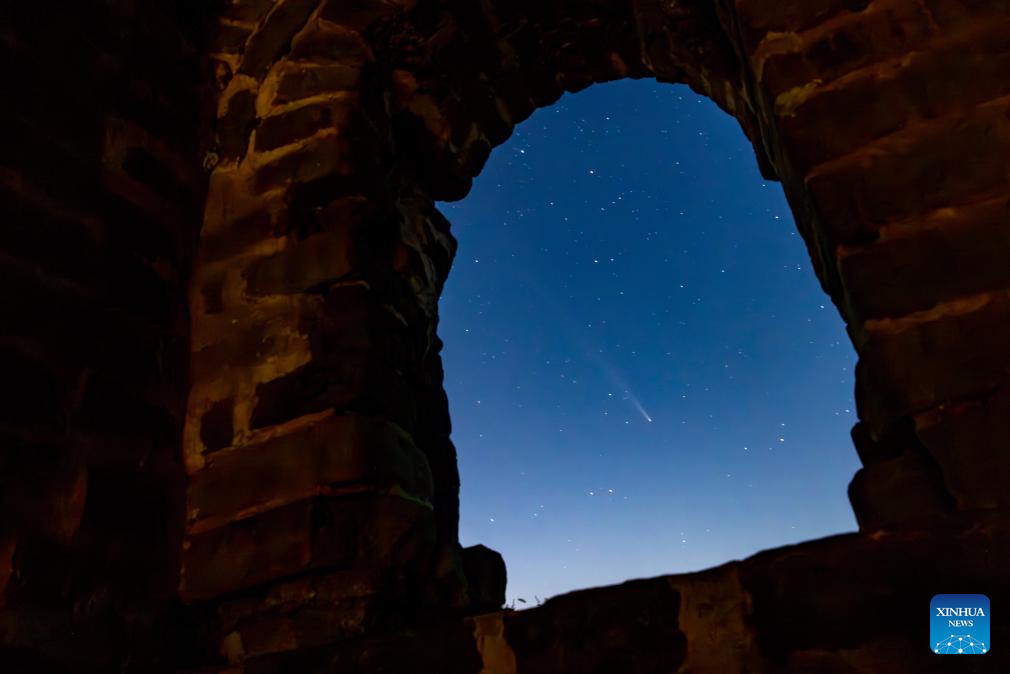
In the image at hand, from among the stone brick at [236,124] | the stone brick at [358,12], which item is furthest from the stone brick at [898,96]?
the stone brick at [236,124]

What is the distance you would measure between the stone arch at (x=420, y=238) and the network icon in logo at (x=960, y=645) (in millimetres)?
152

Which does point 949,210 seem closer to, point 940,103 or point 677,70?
point 940,103

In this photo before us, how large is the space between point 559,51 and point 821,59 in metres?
1.06

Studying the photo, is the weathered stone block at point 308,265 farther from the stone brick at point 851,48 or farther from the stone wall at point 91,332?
the stone brick at point 851,48

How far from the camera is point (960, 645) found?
34.2 inches

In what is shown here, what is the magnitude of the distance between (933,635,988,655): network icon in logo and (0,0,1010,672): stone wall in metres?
0.07

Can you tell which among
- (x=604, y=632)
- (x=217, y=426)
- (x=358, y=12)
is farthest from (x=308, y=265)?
(x=604, y=632)

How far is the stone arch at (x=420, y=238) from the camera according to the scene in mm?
1234

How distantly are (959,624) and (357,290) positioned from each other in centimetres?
132

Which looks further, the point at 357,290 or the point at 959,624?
the point at 357,290

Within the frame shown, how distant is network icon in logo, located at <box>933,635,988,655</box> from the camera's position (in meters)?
0.86

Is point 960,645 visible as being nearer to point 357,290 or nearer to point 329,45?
point 357,290

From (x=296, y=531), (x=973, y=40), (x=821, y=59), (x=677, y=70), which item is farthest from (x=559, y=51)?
(x=296, y=531)

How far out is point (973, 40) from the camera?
1375 millimetres
